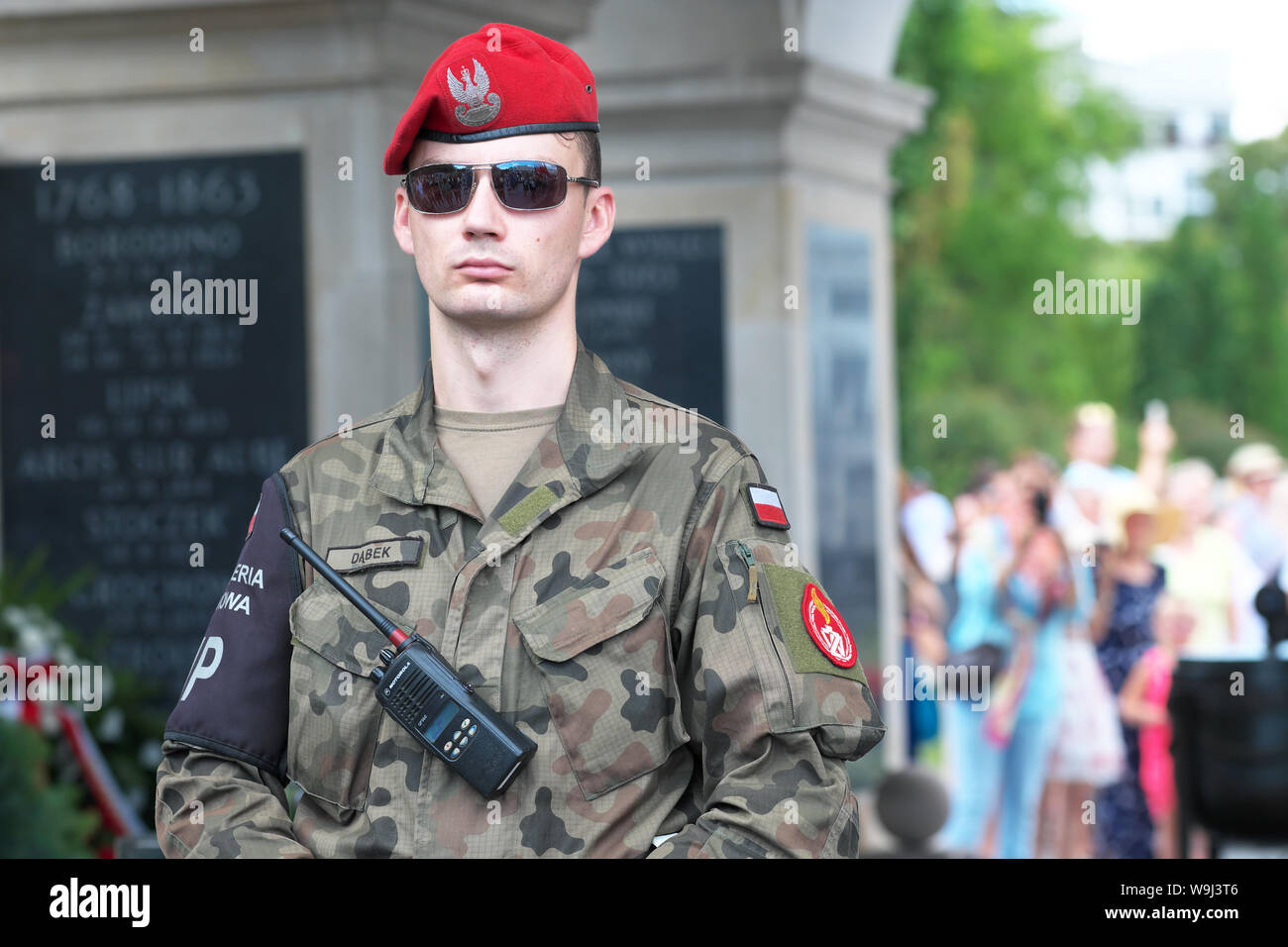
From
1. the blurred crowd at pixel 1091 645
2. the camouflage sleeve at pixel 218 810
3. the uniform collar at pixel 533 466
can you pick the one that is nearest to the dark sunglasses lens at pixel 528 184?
the uniform collar at pixel 533 466

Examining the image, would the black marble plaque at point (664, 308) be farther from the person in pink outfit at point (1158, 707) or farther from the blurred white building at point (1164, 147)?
the blurred white building at point (1164, 147)

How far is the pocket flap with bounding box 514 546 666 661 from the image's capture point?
206 centimetres

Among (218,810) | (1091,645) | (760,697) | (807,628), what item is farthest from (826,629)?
(1091,645)

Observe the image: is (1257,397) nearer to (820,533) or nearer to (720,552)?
(820,533)

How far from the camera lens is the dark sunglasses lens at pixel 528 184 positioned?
2141mm

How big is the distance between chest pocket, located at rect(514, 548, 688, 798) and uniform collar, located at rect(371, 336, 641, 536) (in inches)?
4.9

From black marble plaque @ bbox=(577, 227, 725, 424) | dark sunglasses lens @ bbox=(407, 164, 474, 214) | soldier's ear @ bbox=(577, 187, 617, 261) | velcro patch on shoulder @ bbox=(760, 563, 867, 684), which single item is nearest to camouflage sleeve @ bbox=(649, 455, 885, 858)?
velcro patch on shoulder @ bbox=(760, 563, 867, 684)

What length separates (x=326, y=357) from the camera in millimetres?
5699

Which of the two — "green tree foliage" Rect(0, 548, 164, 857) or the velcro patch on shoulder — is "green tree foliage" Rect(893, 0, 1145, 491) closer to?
"green tree foliage" Rect(0, 548, 164, 857)

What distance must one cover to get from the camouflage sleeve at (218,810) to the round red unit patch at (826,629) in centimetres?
68

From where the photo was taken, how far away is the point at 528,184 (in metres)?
2.15

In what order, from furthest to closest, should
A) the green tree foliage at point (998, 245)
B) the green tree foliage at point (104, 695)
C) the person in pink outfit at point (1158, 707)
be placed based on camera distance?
the green tree foliage at point (998, 245) < the person in pink outfit at point (1158, 707) < the green tree foliage at point (104, 695)

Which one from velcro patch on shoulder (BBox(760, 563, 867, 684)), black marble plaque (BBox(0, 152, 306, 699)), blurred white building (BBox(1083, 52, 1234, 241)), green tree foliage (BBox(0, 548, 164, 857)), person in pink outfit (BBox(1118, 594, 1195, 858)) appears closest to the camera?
velcro patch on shoulder (BBox(760, 563, 867, 684))
